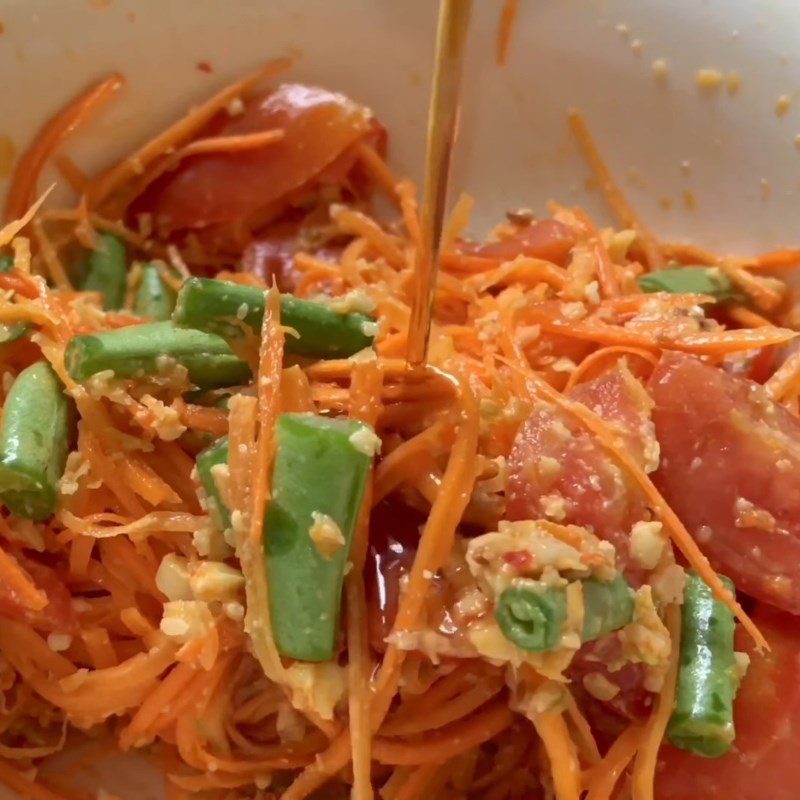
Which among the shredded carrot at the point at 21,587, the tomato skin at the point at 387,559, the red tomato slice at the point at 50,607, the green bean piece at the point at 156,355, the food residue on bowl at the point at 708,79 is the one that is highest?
the food residue on bowl at the point at 708,79

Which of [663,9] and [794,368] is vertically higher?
[663,9]

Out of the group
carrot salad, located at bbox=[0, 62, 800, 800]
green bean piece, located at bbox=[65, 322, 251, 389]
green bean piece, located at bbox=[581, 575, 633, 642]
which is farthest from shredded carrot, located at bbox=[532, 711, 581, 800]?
green bean piece, located at bbox=[65, 322, 251, 389]

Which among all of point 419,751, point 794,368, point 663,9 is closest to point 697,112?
point 663,9

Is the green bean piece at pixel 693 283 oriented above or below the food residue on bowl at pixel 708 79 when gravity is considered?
below

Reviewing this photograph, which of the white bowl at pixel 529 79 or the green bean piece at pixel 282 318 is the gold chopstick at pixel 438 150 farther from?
the white bowl at pixel 529 79

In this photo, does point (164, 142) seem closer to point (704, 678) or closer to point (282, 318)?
point (282, 318)

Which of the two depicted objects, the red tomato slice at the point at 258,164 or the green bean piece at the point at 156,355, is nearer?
the green bean piece at the point at 156,355

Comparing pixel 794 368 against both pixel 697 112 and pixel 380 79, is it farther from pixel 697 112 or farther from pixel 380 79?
pixel 380 79

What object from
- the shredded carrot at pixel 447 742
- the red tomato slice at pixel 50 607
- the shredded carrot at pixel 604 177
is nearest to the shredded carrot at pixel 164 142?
the shredded carrot at pixel 604 177
